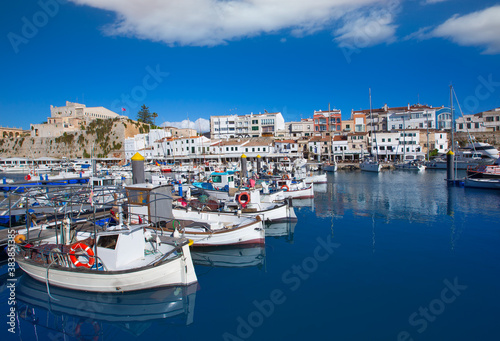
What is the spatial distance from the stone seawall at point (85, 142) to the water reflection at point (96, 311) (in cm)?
7176

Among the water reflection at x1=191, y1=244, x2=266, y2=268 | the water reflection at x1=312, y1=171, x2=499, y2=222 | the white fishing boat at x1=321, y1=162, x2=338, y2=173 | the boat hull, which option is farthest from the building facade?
the boat hull

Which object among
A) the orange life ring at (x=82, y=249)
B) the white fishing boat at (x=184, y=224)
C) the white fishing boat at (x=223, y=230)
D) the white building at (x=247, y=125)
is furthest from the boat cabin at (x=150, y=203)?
the white building at (x=247, y=125)

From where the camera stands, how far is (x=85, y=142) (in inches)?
3191

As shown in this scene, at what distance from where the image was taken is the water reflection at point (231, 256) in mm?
13060

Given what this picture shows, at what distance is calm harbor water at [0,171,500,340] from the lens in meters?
8.17

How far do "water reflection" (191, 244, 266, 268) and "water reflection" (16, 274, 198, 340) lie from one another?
282cm

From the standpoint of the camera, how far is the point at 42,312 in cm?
940

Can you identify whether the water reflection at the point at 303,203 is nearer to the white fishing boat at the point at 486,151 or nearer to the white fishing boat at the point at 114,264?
the white fishing boat at the point at 114,264

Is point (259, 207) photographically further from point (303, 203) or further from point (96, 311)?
point (96, 311)

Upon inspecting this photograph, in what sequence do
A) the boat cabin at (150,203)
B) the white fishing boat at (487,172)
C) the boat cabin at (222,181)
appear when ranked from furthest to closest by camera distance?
the white fishing boat at (487,172)
the boat cabin at (222,181)
the boat cabin at (150,203)

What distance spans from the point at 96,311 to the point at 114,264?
1447 mm

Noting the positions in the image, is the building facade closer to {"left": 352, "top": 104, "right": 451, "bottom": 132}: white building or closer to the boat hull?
{"left": 352, "top": 104, "right": 451, "bottom": 132}: white building

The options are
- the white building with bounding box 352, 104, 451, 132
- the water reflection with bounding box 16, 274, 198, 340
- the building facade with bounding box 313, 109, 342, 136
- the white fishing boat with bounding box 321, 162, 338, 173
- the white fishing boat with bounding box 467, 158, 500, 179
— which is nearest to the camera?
the water reflection with bounding box 16, 274, 198, 340

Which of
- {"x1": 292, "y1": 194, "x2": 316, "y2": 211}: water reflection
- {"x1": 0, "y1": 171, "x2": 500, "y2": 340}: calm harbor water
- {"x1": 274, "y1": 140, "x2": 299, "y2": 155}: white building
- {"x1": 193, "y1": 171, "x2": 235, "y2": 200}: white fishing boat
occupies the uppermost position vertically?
{"x1": 274, "y1": 140, "x2": 299, "y2": 155}: white building
